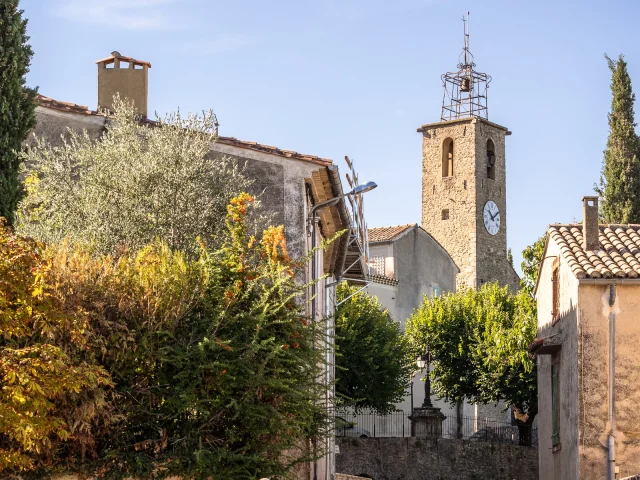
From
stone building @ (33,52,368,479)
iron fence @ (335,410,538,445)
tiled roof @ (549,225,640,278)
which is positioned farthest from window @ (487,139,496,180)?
stone building @ (33,52,368,479)

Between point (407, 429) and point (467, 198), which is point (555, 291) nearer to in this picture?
point (407, 429)

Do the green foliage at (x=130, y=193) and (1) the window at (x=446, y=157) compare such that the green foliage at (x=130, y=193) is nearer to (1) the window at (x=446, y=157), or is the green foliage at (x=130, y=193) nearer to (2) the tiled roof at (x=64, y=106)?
(2) the tiled roof at (x=64, y=106)

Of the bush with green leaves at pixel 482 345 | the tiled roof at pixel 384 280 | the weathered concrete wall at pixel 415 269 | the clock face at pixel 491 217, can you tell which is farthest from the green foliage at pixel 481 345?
the clock face at pixel 491 217

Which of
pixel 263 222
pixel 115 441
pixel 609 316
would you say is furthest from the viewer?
pixel 609 316

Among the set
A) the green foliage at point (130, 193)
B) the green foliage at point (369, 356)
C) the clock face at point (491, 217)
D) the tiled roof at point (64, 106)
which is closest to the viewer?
the green foliage at point (130, 193)

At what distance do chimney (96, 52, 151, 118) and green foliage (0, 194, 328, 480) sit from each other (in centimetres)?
635

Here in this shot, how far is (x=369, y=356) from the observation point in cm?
4125

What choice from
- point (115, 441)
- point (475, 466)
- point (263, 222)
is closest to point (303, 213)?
point (263, 222)

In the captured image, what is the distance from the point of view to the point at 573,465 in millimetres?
23172

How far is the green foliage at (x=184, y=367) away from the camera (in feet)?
46.0

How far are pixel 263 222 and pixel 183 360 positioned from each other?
204 inches

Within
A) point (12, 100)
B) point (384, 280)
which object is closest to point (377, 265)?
point (384, 280)

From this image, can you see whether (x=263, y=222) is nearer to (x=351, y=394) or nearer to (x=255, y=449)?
(x=255, y=449)

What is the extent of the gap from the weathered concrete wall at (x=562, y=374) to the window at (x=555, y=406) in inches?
8.1
